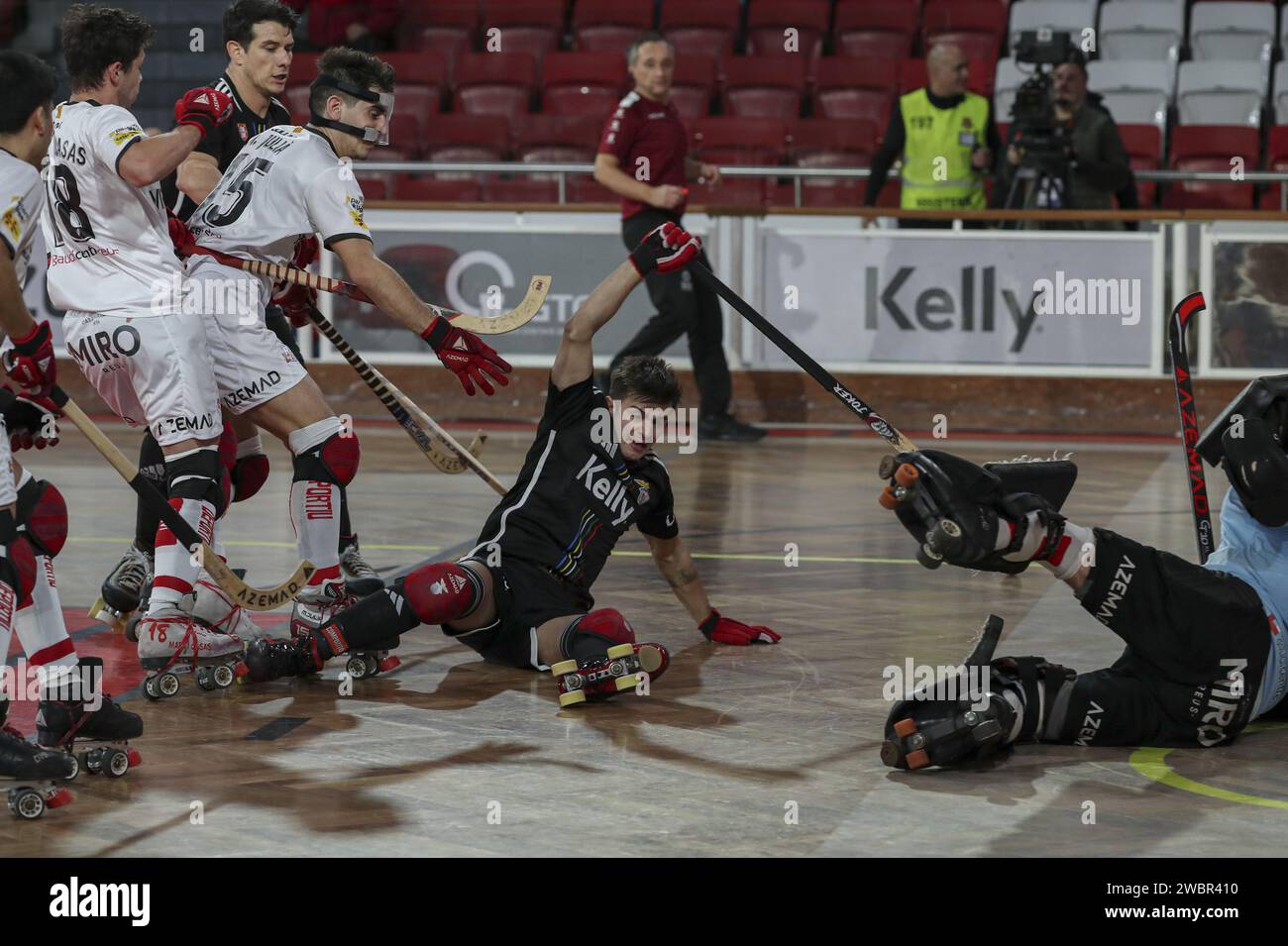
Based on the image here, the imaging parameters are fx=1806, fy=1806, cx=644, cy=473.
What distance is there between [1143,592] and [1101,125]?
7.88 metres

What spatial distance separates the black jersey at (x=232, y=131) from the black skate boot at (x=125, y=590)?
4.02 ft

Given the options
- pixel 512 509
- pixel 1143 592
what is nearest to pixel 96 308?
pixel 512 509

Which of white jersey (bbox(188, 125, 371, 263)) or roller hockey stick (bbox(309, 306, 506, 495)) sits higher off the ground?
white jersey (bbox(188, 125, 371, 263))

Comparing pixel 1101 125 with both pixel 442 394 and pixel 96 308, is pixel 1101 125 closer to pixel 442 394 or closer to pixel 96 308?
pixel 442 394

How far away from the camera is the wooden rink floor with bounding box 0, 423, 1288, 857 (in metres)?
4.02

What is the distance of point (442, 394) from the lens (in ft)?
40.4

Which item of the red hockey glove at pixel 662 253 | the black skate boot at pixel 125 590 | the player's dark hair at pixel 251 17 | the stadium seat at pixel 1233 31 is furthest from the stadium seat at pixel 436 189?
the red hockey glove at pixel 662 253

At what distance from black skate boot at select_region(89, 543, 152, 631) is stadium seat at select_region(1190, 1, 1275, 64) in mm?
10843

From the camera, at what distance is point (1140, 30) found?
575 inches

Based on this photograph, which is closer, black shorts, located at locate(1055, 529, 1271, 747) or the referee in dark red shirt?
black shorts, located at locate(1055, 529, 1271, 747)

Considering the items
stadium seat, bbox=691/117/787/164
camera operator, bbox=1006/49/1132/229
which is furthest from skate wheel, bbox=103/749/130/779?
stadium seat, bbox=691/117/787/164

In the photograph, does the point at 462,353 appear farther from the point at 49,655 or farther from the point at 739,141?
the point at 739,141

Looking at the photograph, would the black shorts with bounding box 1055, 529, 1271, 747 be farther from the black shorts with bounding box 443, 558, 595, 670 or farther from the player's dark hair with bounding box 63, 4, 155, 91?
the player's dark hair with bounding box 63, 4, 155, 91

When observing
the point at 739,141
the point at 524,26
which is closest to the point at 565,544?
the point at 739,141
